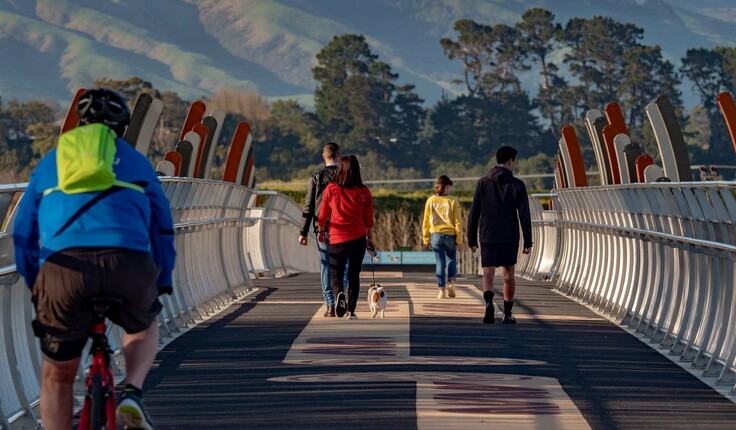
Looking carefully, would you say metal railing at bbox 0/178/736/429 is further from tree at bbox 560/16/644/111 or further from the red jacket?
tree at bbox 560/16/644/111

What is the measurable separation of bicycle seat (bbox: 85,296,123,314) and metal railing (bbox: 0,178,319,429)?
2.17 metres

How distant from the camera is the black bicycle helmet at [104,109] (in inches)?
291

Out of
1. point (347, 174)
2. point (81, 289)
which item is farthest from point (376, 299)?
point (81, 289)

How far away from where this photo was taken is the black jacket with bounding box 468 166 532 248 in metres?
17.0

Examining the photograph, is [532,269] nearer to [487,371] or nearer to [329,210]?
[329,210]

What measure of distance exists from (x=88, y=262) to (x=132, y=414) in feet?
1.95

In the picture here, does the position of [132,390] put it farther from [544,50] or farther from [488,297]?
[544,50]

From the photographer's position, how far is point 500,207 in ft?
56.0

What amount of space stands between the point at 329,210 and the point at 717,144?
16198 cm

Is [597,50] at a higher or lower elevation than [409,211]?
higher

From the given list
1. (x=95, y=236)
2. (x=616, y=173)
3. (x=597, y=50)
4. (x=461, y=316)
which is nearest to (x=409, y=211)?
(x=597, y=50)

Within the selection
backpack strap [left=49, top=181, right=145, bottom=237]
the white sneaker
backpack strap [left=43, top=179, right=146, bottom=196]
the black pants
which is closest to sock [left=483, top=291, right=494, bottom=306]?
the black pants

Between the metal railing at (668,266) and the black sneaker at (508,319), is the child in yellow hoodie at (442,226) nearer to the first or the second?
the metal railing at (668,266)

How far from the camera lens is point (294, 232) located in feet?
119
